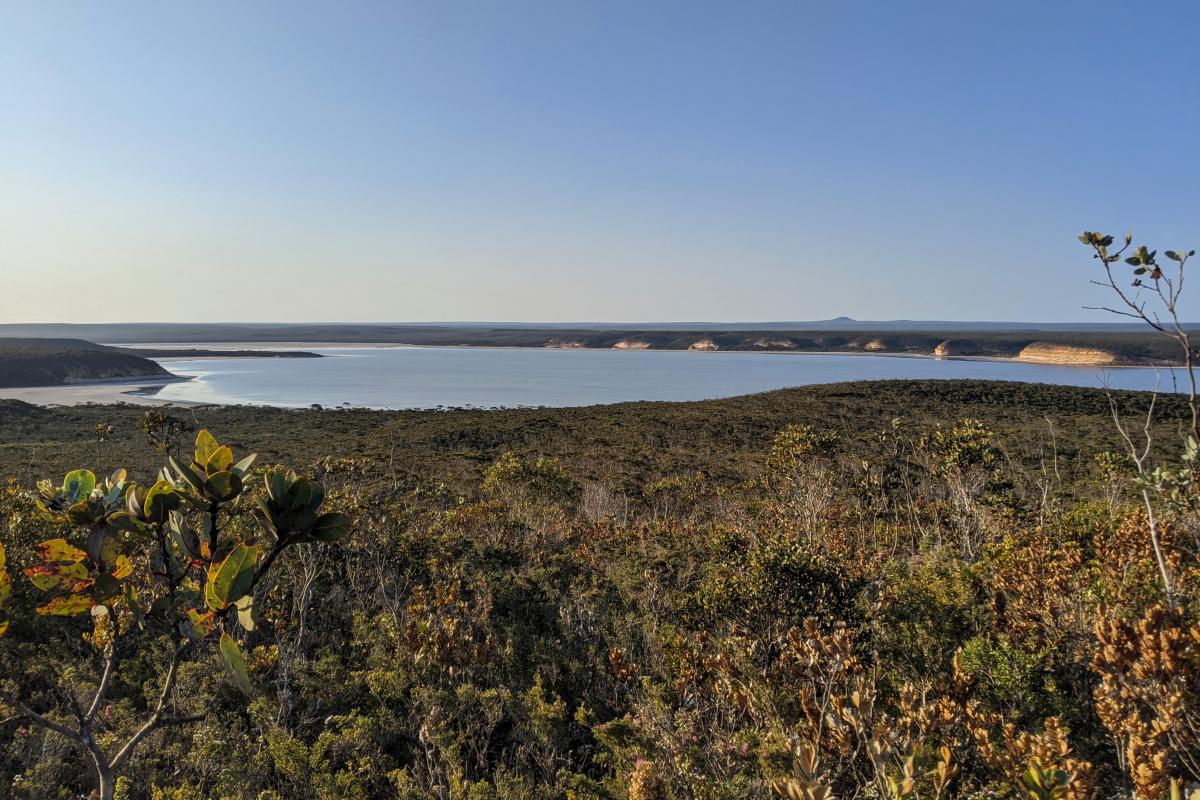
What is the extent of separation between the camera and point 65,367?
2817 inches

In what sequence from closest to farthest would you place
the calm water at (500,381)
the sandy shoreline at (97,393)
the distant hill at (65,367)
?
1. the sandy shoreline at (97,393)
2. the calm water at (500,381)
3. the distant hill at (65,367)

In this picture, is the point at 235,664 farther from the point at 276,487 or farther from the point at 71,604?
the point at 71,604

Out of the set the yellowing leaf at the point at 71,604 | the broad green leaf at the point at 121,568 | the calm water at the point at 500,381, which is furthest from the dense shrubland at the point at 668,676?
the calm water at the point at 500,381

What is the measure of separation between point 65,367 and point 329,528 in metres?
92.6

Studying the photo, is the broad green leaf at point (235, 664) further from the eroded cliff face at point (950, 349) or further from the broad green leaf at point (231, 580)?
the eroded cliff face at point (950, 349)

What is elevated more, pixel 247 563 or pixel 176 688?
pixel 247 563

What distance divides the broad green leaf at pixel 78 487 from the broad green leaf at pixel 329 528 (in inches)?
30.2

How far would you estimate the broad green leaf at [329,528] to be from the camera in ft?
5.54

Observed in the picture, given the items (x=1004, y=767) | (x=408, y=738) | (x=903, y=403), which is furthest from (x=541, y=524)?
(x=903, y=403)

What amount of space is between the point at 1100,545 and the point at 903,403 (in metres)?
35.2

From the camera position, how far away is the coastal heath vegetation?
6.32 ft

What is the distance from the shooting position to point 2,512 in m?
7.85

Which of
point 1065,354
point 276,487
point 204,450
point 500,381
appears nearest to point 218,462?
point 204,450

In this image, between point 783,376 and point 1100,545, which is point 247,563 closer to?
point 1100,545
